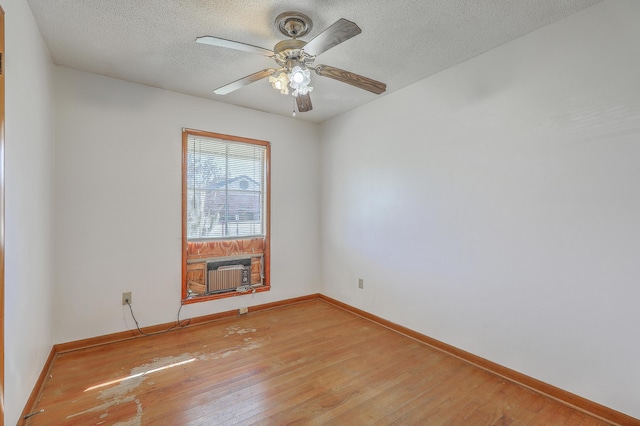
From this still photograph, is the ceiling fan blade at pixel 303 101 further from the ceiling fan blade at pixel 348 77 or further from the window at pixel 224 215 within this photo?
the window at pixel 224 215

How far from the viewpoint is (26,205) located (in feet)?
6.11

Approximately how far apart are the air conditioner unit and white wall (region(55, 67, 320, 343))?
18cm

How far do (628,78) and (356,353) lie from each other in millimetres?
2742

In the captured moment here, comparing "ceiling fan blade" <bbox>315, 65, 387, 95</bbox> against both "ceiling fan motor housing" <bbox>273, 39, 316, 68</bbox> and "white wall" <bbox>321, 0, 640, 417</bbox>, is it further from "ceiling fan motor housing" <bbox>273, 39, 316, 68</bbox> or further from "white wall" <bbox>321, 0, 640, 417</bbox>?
"white wall" <bbox>321, 0, 640, 417</bbox>

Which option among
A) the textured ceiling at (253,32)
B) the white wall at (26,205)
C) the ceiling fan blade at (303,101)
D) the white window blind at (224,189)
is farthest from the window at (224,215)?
the ceiling fan blade at (303,101)

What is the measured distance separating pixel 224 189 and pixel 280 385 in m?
2.27

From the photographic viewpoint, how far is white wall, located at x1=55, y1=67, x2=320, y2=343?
2670mm

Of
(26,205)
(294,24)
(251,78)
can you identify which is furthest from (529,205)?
(26,205)

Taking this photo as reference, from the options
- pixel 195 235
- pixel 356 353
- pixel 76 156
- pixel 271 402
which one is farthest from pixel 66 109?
pixel 356 353

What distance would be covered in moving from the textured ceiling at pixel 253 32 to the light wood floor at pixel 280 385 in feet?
8.47

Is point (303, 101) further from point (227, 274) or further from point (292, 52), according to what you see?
point (227, 274)

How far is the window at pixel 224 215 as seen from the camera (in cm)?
332

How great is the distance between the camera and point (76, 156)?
8.87ft

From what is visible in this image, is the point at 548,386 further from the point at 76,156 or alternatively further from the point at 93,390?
the point at 76,156
